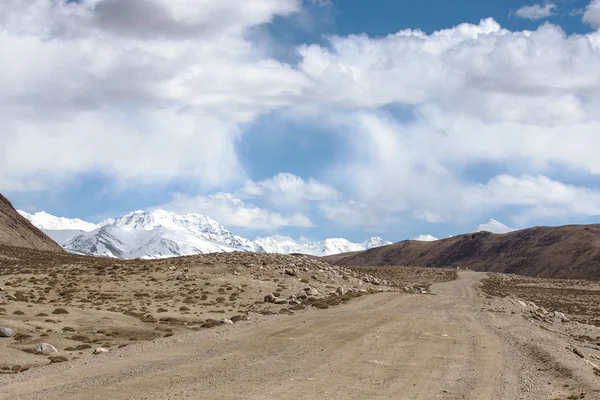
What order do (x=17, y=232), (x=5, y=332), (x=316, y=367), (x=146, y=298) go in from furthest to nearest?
(x=17, y=232)
(x=146, y=298)
(x=5, y=332)
(x=316, y=367)

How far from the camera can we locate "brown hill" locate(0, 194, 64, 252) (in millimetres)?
132000

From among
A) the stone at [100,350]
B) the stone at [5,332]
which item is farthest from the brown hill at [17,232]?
the stone at [100,350]

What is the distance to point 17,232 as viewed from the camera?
138m

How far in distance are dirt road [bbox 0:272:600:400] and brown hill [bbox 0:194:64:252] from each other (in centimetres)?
11279

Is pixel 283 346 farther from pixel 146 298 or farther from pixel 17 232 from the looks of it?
pixel 17 232

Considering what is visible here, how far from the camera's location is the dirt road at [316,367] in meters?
17.4

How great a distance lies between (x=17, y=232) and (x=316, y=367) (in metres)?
132

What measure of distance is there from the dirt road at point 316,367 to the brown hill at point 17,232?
370 ft

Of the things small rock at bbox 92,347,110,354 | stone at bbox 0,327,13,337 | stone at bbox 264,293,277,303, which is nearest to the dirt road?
small rock at bbox 92,347,110,354

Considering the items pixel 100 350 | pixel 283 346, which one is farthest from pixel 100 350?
pixel 283 346

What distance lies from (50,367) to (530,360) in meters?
16.6

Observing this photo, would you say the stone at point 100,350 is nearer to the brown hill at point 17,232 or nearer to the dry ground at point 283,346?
the dry ground at point 283,346

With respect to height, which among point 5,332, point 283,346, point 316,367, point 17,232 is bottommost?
point 316,367

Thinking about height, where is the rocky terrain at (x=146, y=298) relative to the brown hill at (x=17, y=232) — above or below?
below
